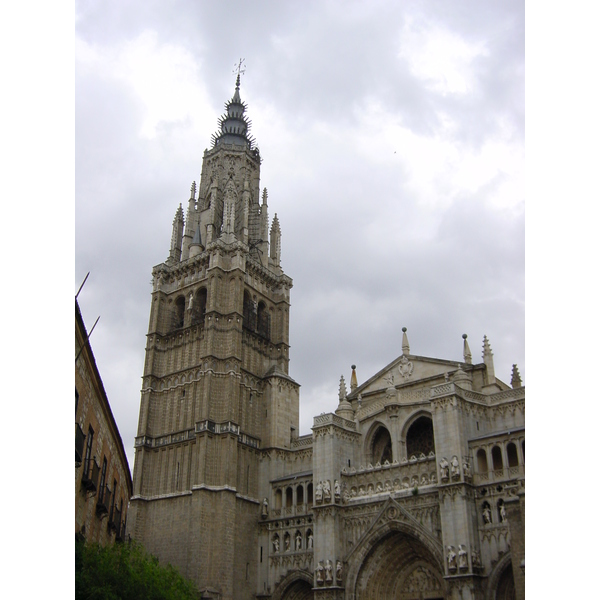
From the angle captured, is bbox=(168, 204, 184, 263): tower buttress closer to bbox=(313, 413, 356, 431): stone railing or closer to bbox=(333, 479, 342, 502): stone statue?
bbox=(313, 413, 356, 431): stone railing

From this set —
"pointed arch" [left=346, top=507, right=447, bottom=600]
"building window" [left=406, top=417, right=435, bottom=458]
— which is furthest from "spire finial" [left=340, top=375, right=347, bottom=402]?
"pointed arch" [left=346, top=507, right=447, bottom=600]

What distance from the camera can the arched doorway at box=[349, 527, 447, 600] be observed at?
1485 inches

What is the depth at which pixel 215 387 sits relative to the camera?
48.0 meters

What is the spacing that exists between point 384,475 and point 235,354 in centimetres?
1528

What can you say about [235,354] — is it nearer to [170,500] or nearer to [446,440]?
[170,500]

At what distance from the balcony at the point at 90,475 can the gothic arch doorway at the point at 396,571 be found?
65.0 feet

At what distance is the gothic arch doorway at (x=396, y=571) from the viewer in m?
37.7

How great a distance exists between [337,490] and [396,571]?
19.5 feet

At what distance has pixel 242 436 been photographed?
4803 centimetres

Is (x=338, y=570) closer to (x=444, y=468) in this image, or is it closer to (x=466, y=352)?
(x=444, y=468)

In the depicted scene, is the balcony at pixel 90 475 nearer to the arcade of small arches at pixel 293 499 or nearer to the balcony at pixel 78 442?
the balcony at pixel 78 442

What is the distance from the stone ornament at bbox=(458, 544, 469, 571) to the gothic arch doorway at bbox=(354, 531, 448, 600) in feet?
12.8

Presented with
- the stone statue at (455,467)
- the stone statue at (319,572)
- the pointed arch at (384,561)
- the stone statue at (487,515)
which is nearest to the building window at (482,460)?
the stone statue at (455,467)
